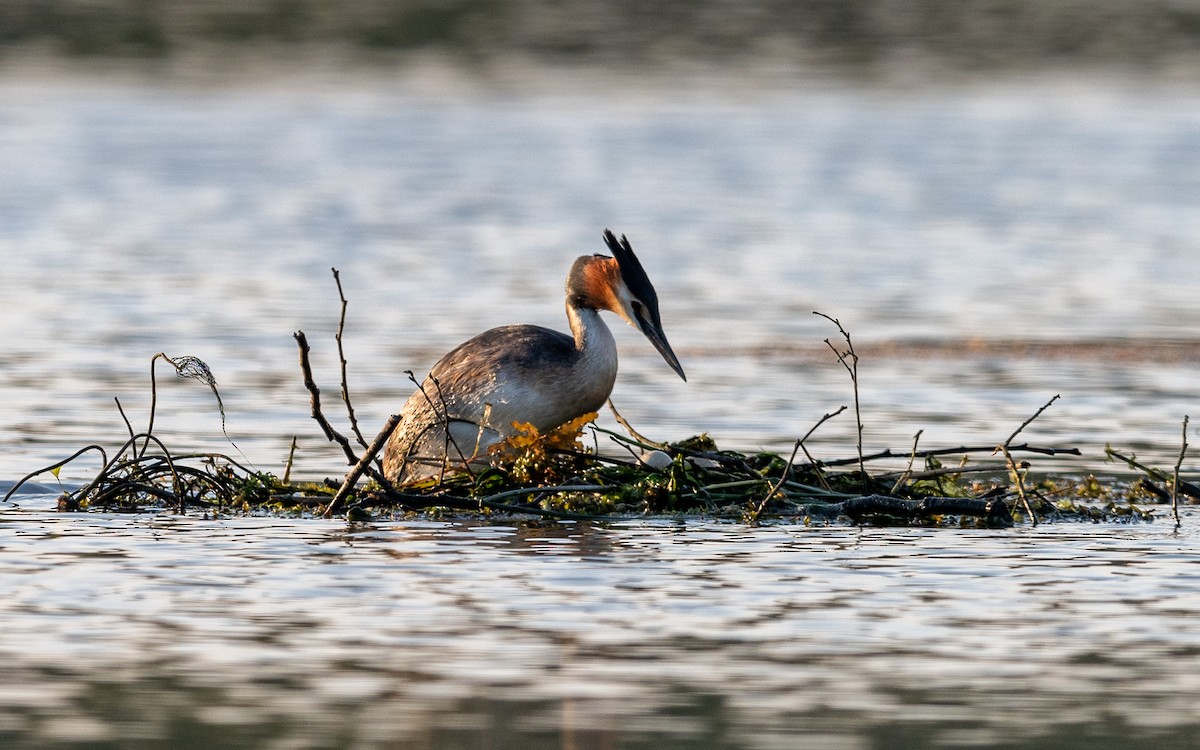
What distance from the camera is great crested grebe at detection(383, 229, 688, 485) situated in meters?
11.2

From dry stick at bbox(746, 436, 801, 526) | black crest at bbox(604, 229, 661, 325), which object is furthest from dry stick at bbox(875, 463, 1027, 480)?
black crest at bbox(604, 229, 661, 325)

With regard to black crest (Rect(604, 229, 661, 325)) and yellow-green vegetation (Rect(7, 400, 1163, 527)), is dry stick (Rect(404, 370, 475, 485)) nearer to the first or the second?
yellow-green vegetation (Rect(7, 400, 1163, 527))

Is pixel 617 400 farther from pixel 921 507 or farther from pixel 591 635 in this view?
pixel 591 635

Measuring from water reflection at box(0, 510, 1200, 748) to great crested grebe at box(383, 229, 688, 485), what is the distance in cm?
68

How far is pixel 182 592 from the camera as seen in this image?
29.6 ft

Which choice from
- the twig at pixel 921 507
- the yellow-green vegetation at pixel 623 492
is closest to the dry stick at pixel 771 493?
the yellow-green vegetation at pixel 623 492

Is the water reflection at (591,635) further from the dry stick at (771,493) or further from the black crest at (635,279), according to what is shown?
the black crest at (635,279)

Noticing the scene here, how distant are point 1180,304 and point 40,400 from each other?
382 inches

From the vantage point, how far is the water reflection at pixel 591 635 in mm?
7188

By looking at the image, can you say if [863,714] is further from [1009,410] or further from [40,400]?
[40,400]

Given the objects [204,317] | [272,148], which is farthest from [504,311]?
[272,148]

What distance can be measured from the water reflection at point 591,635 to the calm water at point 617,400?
23 millimetres

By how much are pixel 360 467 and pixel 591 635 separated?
2485mm

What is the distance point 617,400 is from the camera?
15.2 m
